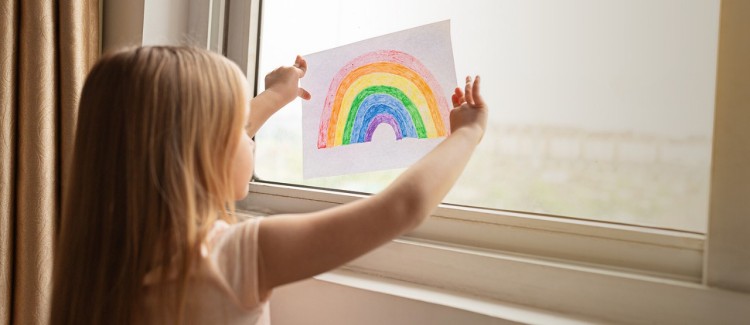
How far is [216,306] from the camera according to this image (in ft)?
2.08

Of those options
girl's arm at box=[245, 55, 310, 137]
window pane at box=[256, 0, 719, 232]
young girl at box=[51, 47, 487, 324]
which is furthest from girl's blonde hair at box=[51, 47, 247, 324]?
window pane at box=[256, 0, 719, 232]

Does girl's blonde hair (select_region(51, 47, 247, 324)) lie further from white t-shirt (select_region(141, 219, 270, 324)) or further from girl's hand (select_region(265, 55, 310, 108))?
girl's hand (select_region(265, 55, 310, 108))

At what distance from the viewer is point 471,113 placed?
0.73 meters

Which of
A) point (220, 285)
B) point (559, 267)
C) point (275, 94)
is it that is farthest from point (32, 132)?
point (559, 267)

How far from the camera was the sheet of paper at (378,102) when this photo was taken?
917 mm

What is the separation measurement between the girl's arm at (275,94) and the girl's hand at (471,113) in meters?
0.25

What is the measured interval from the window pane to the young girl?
11.3 inches

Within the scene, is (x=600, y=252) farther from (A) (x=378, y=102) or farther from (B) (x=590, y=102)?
(A) (x=378, y=102)

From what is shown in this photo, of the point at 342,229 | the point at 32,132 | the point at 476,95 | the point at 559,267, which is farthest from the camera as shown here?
the point at 32,132

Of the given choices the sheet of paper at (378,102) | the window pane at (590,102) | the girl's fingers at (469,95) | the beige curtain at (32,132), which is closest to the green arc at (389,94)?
the sheet of paper at (378,102)

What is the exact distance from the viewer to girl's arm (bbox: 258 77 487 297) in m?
0.62

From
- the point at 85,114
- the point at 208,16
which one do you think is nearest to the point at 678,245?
the point at 85,114

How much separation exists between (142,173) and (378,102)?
0.46 m

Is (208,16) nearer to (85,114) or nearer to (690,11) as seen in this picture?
(85,114)
